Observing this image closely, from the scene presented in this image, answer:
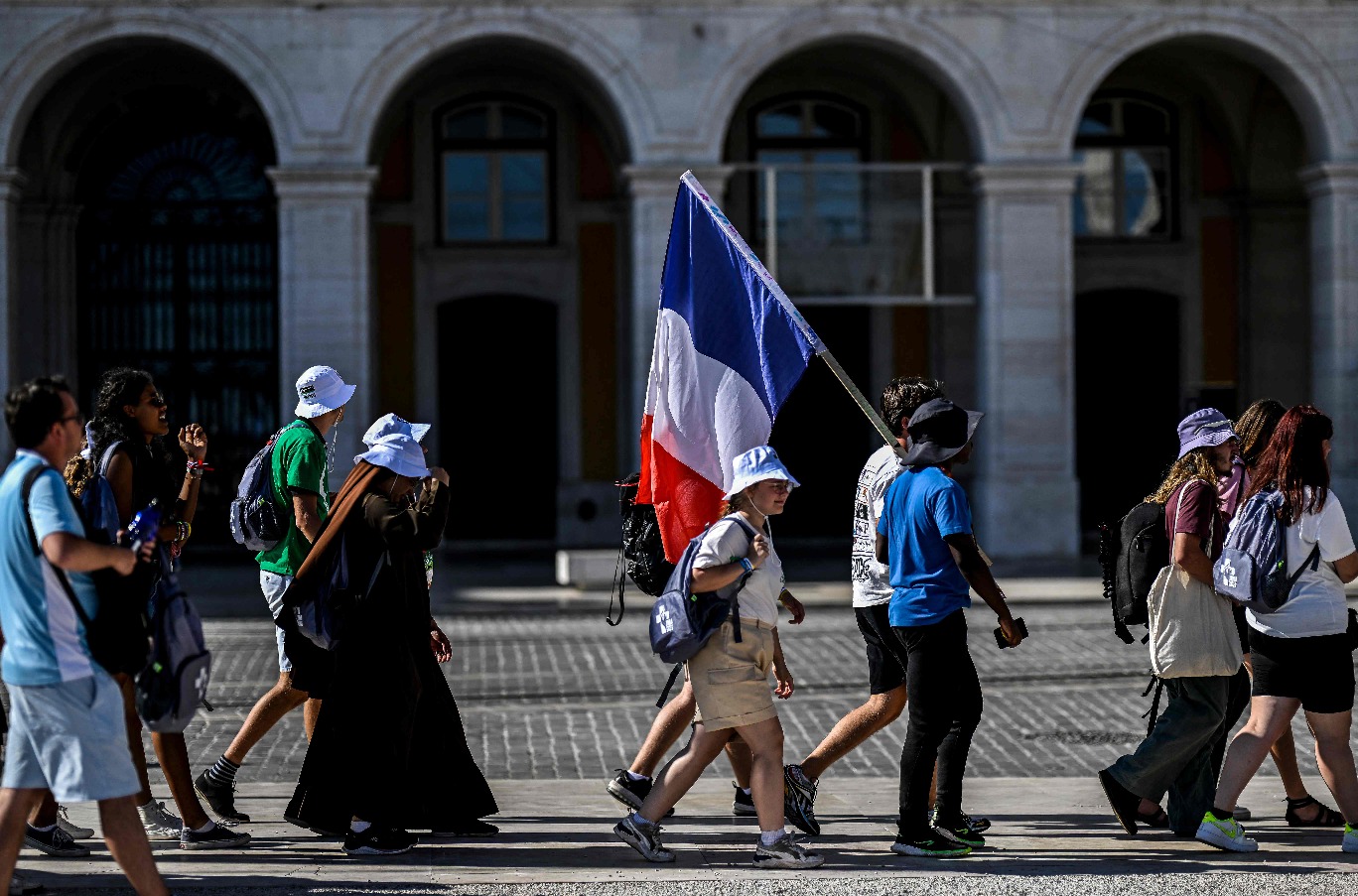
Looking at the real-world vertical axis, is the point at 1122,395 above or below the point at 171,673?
above

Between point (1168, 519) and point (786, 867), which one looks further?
point (1168, 519)

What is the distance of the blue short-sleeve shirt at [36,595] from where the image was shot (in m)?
5.62

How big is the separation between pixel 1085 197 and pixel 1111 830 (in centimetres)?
1809

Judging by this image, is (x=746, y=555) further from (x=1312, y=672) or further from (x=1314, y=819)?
(x=1314, y=819)

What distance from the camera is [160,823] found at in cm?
750

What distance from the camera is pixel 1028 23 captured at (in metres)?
20.7

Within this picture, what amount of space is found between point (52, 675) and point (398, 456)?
174 centimetres

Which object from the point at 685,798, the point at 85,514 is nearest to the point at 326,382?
the point at 85,514

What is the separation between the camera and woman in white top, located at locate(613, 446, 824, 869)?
666cm

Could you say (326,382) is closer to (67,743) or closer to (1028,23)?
(67,743)

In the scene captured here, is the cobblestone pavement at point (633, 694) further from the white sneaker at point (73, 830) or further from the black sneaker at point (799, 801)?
the black sneaker at point (799, 801)

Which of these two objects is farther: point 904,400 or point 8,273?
point 8,273

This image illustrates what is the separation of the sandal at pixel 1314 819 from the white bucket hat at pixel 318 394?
4263mm

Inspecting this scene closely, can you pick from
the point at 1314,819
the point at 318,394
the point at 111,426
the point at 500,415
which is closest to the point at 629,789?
the point at 318,394
